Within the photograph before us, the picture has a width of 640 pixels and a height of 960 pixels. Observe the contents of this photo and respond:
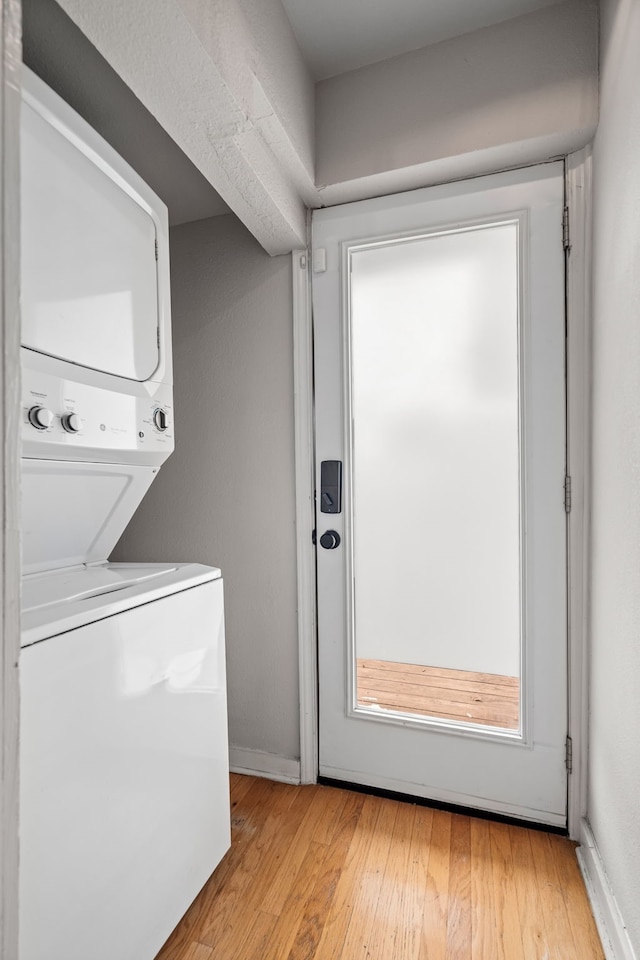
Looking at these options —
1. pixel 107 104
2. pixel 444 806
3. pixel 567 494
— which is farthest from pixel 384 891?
pixel 107 104

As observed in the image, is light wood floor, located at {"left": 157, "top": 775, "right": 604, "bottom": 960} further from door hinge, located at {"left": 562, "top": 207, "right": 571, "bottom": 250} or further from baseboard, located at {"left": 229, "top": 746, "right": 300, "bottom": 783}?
door hinge, located at {"left": 562, "top": 207, "right": 571, "bottom": 250}

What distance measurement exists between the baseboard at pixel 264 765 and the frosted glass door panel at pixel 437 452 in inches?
15.8

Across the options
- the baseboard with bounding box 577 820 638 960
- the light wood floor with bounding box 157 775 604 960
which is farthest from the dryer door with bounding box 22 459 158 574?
the baseboard with bounding box 577 820 638 960

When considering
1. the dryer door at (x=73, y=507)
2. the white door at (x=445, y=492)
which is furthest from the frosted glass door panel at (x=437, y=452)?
the dryer door at (x=73, y=507)

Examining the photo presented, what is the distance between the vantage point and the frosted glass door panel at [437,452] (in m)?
1.65

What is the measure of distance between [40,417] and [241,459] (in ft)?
3.22

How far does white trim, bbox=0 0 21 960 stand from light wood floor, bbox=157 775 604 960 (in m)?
0.89

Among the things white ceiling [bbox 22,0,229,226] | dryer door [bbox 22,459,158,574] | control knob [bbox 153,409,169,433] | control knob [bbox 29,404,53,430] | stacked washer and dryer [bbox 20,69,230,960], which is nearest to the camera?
stacked washer and dryer [bbox 20,69,230,960]

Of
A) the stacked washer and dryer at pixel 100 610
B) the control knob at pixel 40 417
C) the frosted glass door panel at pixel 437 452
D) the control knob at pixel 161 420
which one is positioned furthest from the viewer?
the frosted glass door panel at pixel 437 452

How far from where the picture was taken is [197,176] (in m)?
1.82

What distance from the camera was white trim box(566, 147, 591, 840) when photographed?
1521mm

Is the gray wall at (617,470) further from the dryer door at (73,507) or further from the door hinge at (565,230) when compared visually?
the dryer door at (73,507)

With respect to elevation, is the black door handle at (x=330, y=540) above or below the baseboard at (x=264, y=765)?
above

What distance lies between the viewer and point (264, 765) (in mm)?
1911
